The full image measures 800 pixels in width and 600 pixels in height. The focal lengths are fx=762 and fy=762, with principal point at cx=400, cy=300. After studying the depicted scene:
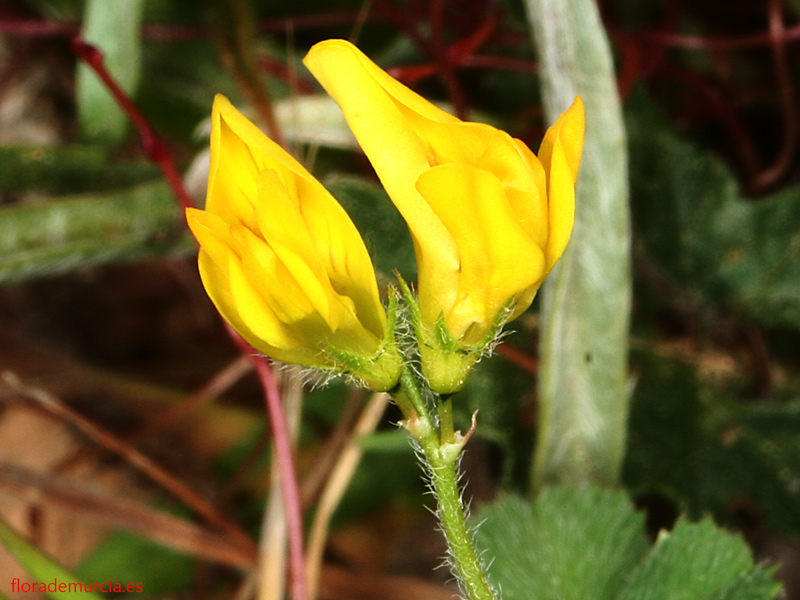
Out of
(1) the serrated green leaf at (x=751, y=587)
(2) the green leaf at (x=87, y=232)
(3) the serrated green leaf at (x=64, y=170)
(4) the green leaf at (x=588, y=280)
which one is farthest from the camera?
(3) the serrated green leaf at (x=64, y=170)

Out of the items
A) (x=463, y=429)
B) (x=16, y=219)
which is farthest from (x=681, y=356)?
(x=16, y=219)

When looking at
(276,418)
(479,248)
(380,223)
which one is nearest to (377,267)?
(380,223)

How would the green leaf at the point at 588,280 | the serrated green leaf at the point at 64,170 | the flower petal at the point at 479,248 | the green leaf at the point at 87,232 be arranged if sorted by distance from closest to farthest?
the flower petal at the point at 479,248, the green leaf at the point at 588,280, the green leaf at the point at 87,232, the serrated green leaf at the point at 64,170

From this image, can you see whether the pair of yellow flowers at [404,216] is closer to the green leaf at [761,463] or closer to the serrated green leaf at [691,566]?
the serrated green leaf at [691,566]

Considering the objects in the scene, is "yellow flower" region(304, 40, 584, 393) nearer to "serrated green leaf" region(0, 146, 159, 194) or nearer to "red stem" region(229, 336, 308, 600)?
"red stem" region(229, 336, 308, 600)

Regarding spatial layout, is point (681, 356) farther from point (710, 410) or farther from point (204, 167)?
point (204, 167)

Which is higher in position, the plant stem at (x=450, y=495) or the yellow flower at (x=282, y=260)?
the yellow flower at (x=282, y=260)

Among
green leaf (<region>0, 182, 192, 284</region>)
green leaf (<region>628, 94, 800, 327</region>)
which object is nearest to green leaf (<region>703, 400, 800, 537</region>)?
green leaf (<region>628, 94, 800, 327</region>)

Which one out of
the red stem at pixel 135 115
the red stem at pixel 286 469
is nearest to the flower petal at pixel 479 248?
the red stem at pixel 286 469
